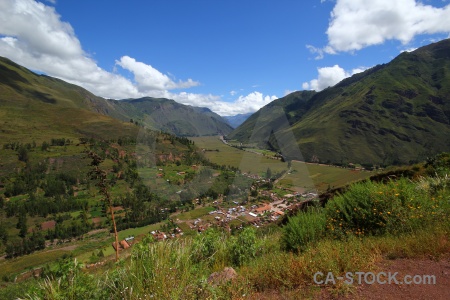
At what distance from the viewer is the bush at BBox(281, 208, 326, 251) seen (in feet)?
19.7

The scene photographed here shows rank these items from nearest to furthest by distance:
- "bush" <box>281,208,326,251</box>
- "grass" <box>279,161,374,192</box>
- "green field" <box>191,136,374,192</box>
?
"bush" <box>281,208,326,251</box> → "grass" <box>279,161,374,192</box> → "green field" <box>191,136,374,192</box>

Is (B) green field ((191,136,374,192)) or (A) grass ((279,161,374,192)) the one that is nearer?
(A) grass ((279,161,374,192))

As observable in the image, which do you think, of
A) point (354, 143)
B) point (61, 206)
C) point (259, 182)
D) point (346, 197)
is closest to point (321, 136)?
point (354, 143)

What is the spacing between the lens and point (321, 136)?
194 meters

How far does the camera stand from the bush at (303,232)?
19.7 feet

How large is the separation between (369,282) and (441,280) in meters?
1.08

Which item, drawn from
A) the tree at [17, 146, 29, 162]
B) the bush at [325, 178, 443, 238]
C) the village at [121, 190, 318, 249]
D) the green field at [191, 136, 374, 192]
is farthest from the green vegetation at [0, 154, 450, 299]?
the tree at [17, 146, 29, 162]

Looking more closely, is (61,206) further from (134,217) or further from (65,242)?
(134,217)

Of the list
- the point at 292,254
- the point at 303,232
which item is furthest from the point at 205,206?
the point at 292,254

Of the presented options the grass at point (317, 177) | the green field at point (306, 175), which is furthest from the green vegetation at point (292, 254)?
the grass at point (317, 177)

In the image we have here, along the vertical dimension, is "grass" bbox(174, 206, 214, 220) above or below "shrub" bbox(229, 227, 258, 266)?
below

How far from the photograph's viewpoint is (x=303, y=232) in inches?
239

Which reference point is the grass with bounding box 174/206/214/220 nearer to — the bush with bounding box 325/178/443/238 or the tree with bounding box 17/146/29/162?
the bush with bounding box 325/178/443/238

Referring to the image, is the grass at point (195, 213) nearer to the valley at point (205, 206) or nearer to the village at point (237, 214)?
the valley at point (205, 206)
